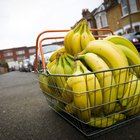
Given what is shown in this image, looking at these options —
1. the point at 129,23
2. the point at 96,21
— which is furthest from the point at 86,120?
the point at 96,21

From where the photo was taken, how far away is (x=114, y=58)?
1229 mm

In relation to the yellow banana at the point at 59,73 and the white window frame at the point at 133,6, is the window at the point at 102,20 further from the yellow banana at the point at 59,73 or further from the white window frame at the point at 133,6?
the yellow banana at the point at 59,73

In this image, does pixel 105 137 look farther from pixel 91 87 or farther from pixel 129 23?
pixel 129 23

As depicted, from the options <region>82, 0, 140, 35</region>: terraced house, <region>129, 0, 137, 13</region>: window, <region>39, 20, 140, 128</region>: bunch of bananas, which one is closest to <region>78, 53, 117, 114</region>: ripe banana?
<region>39, 20, 140, 128</region>: bunch of bananas

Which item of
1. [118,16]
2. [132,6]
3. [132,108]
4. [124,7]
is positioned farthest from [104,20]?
[132,108]

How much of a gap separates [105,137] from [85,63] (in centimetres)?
52

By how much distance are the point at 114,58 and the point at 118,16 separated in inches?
894

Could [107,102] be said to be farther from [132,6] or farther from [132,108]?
[132,6]

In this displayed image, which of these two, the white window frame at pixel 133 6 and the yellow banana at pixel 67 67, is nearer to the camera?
the yellow banana at pixel 67 67

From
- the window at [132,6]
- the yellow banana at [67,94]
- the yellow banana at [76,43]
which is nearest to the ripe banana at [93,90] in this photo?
the yellow banana at [67,94]

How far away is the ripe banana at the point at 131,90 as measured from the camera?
1188 mm

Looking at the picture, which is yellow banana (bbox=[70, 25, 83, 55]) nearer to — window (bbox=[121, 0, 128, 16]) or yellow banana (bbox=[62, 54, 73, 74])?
yellow banana (bbox=[62, 54, 73, 74])

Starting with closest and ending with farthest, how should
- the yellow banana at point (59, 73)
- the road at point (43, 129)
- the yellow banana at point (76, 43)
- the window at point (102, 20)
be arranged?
the yellow banana at point (59, 73)
the road at point (43, 129)
the yellow banana at point (76, 43)
the window at point (102, 20)

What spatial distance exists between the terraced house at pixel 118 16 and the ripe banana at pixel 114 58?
747 inches
